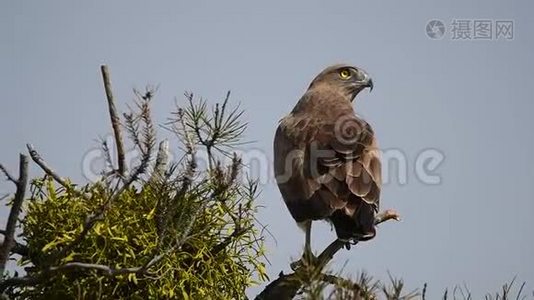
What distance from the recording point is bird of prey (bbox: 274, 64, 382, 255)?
11.2 feet

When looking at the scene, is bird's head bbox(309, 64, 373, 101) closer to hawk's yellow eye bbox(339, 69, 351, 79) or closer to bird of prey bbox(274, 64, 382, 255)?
hawk's yellow eye bbox(339, 69, 351, 79)

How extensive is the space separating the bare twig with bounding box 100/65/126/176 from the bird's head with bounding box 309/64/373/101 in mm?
2757

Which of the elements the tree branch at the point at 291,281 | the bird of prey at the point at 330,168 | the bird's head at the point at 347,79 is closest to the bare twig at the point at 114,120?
the tree branch at the point at 291,281

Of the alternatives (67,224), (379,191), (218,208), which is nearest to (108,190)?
(67,224)

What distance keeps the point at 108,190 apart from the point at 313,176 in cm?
139

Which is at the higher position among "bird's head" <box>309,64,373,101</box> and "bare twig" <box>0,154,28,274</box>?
"bird's head" <box>309,64,373,101</box>

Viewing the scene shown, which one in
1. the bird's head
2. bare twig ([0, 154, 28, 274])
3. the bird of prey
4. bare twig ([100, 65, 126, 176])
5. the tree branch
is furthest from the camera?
the bird's head

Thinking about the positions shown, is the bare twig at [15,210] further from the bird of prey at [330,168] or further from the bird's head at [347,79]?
the bird's head at [347,79]

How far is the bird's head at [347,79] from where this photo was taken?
207 inches

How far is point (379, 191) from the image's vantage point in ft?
12.1

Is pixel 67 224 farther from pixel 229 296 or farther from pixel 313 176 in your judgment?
pixel 313 176

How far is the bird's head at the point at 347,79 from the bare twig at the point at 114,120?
2.76 meters

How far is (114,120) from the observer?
8.58 ft

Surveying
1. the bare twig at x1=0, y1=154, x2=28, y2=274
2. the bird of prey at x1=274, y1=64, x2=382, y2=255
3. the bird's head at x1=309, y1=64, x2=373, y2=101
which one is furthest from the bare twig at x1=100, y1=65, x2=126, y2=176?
the bird's head at x1=309, y1=64, x2=373, y2=101
